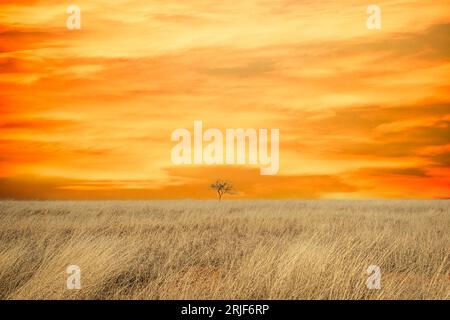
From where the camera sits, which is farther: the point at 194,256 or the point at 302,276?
the point at 194,256

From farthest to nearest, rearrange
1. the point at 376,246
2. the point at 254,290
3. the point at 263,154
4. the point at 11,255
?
the point at 263,154, the point at 376,246, the point at 11,255, the point at 254,290

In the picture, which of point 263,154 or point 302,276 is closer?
point 302,276

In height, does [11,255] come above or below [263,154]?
below

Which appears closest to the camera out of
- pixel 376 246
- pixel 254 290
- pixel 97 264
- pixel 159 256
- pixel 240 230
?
pixel 254 290

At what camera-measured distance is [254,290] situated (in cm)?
571

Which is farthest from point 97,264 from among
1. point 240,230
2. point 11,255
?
point 240,230

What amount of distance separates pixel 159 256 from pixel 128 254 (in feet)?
1.78
